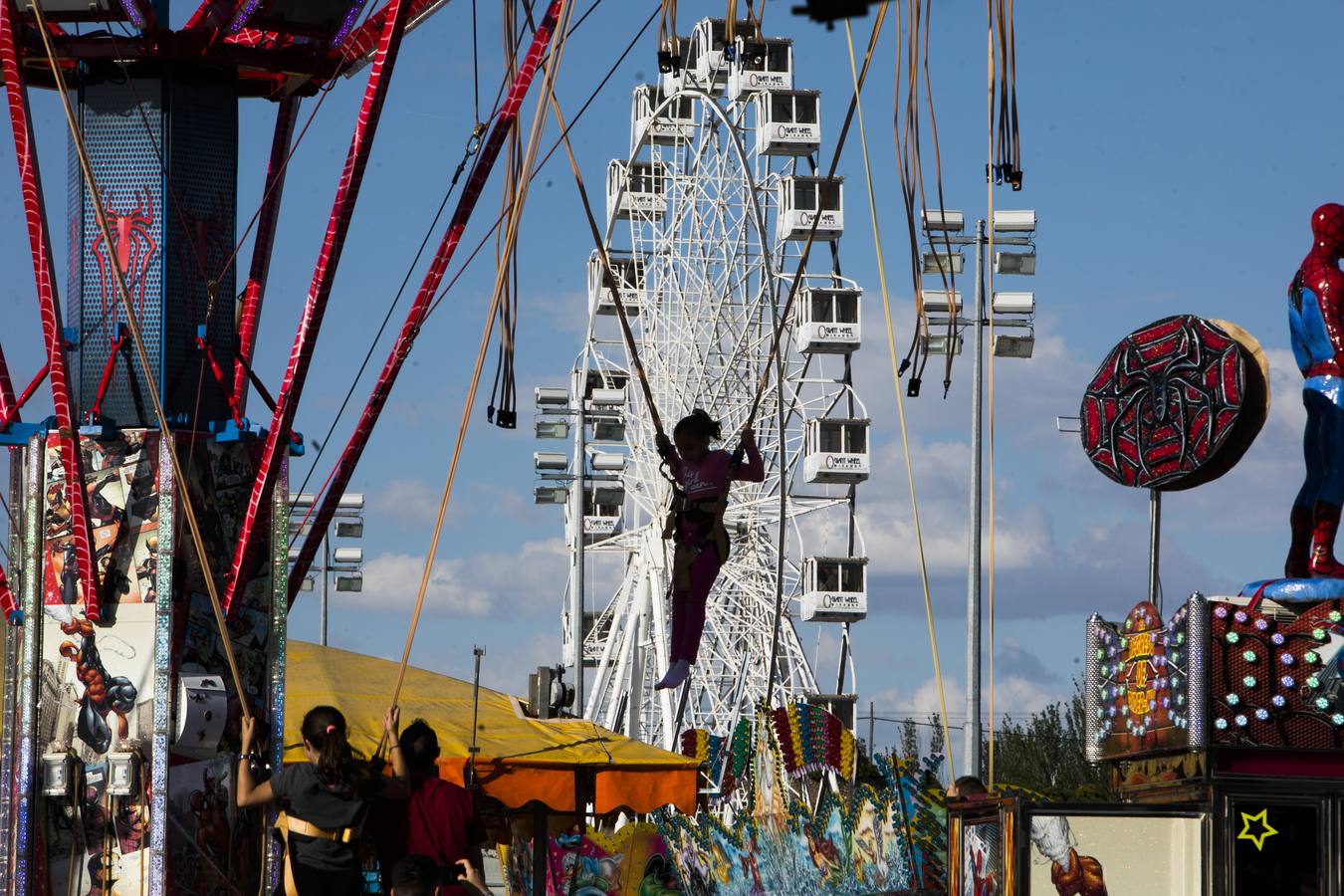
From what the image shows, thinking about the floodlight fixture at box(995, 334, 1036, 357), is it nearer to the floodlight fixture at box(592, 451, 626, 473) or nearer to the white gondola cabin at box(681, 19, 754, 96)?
the white gondola cabin at box(681, 19, 754, 96)

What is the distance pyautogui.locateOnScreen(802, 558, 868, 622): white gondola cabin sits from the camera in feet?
123

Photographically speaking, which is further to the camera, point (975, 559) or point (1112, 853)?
point (975, 559)

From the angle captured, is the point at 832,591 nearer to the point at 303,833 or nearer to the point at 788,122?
the point at 788,122

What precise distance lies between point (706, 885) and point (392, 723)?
5681 mm

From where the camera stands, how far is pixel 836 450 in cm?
3594

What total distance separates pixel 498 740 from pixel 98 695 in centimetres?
293

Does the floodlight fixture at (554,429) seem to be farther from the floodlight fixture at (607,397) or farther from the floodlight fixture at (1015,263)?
the floodlight fixture at (1015,263)

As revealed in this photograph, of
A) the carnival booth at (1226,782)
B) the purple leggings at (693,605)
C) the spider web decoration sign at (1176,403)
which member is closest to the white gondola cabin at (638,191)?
the purple leggings at (693,605)

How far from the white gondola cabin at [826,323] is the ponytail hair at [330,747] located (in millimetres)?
27700

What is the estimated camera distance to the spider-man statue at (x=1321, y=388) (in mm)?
9992

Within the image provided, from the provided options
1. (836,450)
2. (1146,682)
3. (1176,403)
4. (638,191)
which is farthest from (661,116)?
(1146,682)

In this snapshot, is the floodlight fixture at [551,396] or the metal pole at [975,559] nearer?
the metal pole at [975,559]

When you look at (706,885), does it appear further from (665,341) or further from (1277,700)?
(665,341)

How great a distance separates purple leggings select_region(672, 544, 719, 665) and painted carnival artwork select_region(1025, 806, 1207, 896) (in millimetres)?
3316
